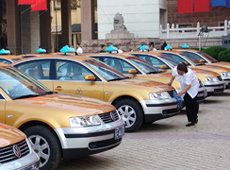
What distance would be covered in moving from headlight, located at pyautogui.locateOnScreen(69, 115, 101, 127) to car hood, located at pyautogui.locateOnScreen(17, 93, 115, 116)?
6 centimetres

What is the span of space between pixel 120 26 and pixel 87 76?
2322cm

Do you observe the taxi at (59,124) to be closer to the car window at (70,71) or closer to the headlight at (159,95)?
the headlight at (159,95)

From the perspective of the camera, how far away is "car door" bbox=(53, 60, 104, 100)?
9953 mm

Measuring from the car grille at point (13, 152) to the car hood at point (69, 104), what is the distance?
1.50 m

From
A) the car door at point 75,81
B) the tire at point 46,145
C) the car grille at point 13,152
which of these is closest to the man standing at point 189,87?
the car door at point 75,81

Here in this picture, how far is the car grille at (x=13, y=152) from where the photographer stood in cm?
466

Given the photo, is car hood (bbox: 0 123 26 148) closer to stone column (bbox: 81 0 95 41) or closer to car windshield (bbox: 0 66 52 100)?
car windshield (bbox: 0 66 52 100)

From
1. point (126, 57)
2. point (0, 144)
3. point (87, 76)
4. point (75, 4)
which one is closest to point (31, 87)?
point (87, 76)

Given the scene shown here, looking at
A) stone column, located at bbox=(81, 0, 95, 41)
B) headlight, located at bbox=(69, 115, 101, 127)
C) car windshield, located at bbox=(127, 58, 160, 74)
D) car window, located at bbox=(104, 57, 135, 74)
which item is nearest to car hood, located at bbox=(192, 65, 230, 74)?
car windshield, located at bbox=(127, 58, 160, 74)

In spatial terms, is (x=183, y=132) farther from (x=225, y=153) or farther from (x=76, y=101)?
(x=76, y=101)

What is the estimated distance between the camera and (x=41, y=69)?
10.3 metres

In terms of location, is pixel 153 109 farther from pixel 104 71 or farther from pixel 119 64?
pixel 119 64

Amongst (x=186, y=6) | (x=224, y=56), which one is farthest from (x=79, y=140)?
(x=186, y=6)

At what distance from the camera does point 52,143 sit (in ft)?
20.7
